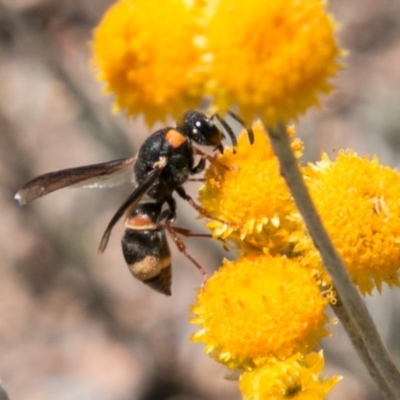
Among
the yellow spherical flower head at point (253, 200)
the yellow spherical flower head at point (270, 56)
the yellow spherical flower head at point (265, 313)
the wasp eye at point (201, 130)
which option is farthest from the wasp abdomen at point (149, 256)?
the yellow spherical flower head at point (270, 56)

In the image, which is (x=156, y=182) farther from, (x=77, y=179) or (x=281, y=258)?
(x=281, y=258)

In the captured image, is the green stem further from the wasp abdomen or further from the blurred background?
the blurred background

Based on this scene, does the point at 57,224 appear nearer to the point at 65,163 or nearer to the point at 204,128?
the point at 65,163

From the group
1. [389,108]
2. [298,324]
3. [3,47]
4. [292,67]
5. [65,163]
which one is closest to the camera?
[292,67]

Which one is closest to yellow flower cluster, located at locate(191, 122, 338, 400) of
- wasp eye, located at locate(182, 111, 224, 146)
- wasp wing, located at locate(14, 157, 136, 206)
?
wasp eye, located at locate(182, 111, 224, 146)

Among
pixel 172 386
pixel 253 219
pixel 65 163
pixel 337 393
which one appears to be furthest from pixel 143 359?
pixel 253 219

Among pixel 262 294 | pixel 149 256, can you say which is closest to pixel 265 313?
pixel 262 294

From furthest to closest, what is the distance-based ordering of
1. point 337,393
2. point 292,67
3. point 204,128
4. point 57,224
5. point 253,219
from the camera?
point 57,224 → point 337,393 → point 204,128 → point 253,219 → point 292,67
